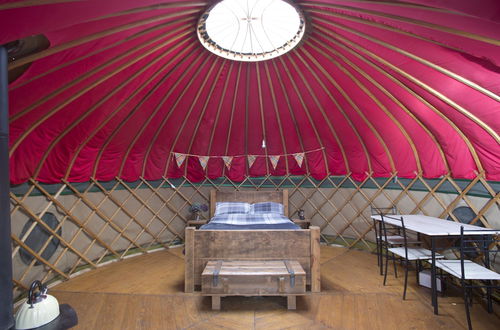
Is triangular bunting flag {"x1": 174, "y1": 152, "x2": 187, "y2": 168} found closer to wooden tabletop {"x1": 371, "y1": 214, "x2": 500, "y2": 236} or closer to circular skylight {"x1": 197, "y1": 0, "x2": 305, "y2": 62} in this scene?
circular skylight {"x1": 197, "y1": 0, "x2": 305, "y2": 62}

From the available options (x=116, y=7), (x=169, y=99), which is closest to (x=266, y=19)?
(x=169, y=99)

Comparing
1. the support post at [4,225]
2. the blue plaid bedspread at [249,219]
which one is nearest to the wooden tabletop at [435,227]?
the blue plaid bedspread at [249,219]

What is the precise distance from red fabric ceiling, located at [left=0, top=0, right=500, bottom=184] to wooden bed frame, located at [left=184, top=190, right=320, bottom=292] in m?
1.81

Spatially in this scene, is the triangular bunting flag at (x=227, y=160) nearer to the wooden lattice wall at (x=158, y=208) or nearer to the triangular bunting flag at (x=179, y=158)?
the wooden lattice wall at (x=158, y=208)

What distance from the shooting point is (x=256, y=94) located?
387cm

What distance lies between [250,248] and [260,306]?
1.90 feet

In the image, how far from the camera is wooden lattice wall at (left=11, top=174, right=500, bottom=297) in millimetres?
3014

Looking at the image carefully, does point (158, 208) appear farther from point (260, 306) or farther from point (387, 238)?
point (387, 238)

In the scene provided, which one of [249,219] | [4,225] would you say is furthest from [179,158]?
[4,225]

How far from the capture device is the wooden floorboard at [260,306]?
2346 mm

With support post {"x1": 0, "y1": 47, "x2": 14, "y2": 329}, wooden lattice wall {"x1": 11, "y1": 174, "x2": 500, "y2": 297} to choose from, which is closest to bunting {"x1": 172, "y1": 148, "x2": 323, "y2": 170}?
wooden lattice wall {"x1": 11, "y1": 174, "x2": 500, "y2": 297}

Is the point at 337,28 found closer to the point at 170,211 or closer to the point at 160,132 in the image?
the point at 160,132

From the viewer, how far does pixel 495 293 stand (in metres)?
2.70

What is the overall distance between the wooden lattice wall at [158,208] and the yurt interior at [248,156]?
0.03 meters
